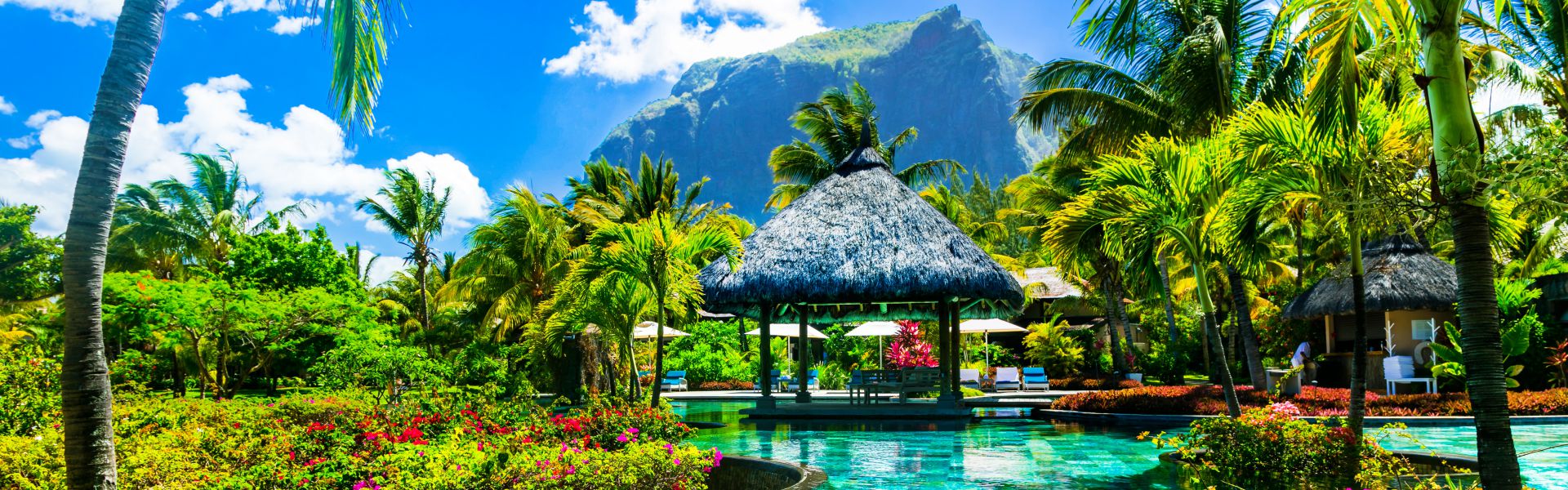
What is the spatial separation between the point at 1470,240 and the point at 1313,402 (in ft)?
33.2

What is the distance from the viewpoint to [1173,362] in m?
20.8

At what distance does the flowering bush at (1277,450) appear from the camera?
21.7 ft

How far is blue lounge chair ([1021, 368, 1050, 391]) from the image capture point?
21.8m

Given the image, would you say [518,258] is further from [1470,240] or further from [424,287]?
[1470,240]

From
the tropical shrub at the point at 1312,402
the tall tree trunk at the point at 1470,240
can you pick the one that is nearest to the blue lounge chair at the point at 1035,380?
the tropical shrub at the point at 1312,402

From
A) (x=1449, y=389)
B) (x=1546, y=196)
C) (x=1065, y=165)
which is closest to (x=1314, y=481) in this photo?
(x=1546, y=196)

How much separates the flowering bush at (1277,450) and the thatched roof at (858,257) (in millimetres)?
7199

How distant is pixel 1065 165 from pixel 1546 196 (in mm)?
16481

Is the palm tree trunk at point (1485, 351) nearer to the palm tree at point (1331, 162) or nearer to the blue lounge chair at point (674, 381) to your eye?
the palm tree at point (1331, 162)

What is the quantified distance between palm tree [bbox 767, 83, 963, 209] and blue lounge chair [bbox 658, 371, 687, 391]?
5.74 metres

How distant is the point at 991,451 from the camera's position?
34.7 ft

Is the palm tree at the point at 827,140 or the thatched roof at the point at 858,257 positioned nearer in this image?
the thatched roof at the point at 858,257

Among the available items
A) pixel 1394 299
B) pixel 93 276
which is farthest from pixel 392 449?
pixel 1394 299

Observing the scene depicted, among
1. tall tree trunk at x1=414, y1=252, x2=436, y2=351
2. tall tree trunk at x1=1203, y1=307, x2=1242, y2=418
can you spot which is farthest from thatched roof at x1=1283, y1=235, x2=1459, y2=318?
tall tree trunk at x1=414, y1=252, x2=436, y2=351
